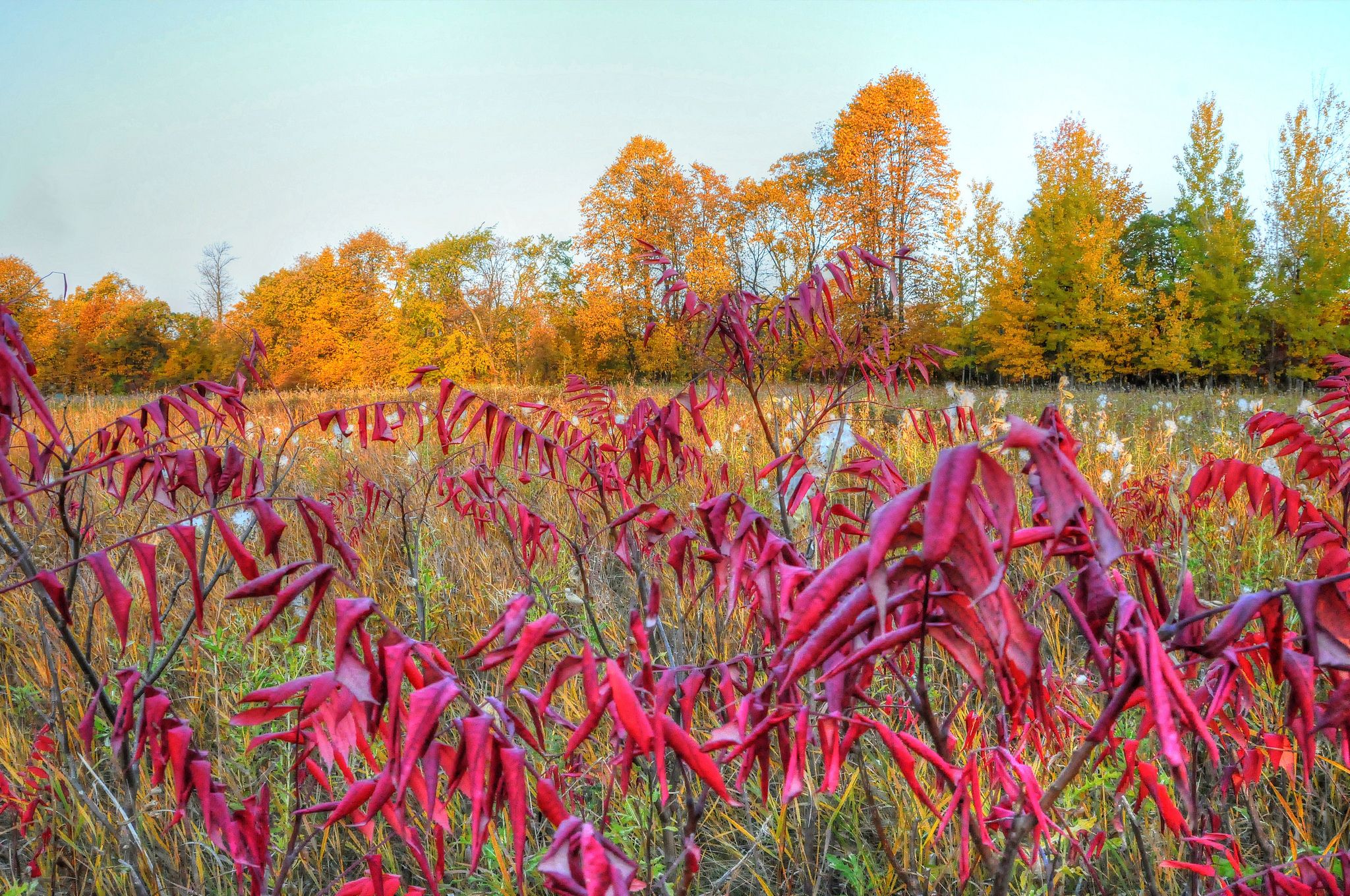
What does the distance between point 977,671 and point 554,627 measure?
0.52m

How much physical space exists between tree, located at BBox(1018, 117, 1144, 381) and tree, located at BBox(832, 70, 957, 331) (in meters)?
5.02

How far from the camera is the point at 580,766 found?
5.84 ft

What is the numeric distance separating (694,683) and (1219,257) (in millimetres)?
25038

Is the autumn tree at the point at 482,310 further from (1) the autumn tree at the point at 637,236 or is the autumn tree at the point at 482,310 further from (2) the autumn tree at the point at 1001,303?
(2) the autumn tree at the point at 1001,303

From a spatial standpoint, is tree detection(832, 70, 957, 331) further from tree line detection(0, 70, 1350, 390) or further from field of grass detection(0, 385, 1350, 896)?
field of grass detection(0, 385, 1350, 896)

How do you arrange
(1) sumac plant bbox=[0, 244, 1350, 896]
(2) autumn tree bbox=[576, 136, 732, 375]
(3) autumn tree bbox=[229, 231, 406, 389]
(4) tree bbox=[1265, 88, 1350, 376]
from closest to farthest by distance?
1. (1) sumac plant bbox=[0, 244, 1350, 896]
2. (4) tree bbox=[1265, 88, 1350, 376]
3. (2) autumn tree bbox=[576, 136, 732, 375]
4. (3) autumn tree bbox=[229, 231, 406, 389]

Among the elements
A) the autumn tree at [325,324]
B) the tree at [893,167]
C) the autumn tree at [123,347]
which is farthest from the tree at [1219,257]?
the autumn tree at [123,347]

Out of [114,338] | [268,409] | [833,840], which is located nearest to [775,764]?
[833,840]

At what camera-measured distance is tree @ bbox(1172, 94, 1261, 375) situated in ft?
63.8

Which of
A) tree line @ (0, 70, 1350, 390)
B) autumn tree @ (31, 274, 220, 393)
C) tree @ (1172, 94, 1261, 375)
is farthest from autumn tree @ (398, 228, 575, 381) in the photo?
tree @ (1172, 94, 1261, 375)

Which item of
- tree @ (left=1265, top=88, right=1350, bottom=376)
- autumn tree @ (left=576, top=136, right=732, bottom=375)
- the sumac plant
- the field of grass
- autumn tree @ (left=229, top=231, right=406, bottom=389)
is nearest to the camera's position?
the sumac plant

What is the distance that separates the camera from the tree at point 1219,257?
63.8 feet

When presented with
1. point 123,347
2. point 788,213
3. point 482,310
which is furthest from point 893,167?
point 123,347

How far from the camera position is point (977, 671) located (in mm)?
497
